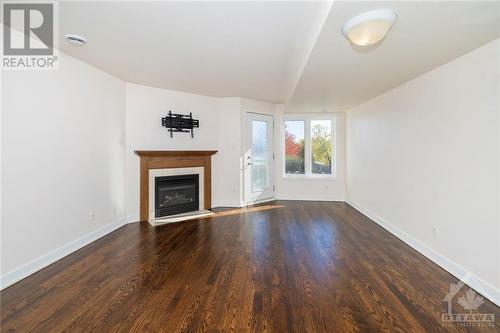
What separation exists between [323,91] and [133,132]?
3284mm

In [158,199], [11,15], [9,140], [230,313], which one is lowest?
[230,313]

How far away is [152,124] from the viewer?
13.9 ft

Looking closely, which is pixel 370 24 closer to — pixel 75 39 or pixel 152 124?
pixel 75 39

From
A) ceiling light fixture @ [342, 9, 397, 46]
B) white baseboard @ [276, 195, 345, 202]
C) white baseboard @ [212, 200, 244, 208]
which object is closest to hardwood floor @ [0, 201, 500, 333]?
white baseboard @ [212, 200, 244, 208]

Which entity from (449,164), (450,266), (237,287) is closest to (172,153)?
(237,287)

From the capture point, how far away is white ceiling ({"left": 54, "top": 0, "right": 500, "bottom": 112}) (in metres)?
1.71

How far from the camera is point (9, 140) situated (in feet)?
6.98

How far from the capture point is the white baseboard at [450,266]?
1.92 m

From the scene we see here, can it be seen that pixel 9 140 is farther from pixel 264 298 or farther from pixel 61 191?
pixel 264 298

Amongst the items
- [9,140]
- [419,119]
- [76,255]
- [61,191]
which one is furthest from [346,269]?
[9,140]

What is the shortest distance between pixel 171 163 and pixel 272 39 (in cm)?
297

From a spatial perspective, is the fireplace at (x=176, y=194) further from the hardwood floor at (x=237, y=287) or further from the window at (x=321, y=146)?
the window at (x=321, y=146)

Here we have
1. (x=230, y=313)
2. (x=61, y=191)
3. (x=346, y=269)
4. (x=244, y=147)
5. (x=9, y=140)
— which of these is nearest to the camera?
(x=230, y=313)

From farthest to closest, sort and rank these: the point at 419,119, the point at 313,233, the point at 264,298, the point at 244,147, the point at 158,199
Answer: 1. the point at 244,147
2. the point at 158,199
3. the point at 313,233
4. the point at 419,119
5. the point at 264,298
